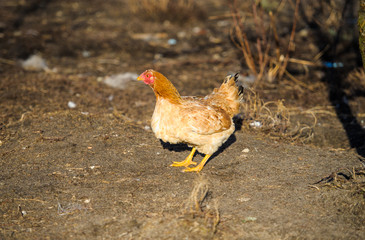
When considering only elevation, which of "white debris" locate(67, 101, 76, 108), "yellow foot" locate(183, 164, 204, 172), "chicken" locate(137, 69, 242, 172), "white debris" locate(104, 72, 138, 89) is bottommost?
"white debris" locate(104, 72, 138, 89)

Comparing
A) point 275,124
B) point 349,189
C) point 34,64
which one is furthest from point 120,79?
point 349,189

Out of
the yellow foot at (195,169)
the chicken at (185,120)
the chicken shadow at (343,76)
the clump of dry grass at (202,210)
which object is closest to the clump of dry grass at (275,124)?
the chicken shadow at (343,76)

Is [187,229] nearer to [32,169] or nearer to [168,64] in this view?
[32,169]

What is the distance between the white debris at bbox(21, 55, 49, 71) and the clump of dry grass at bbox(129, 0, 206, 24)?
3437mm

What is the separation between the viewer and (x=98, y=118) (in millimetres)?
5250

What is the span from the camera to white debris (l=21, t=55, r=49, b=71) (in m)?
7.16

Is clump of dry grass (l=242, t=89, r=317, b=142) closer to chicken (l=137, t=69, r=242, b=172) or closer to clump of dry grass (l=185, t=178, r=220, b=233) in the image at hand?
chicken (l=137, t=69, r=242, b=172)

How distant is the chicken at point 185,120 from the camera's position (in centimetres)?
373

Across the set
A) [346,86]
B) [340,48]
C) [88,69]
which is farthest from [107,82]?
[340,48]

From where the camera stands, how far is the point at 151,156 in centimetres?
436

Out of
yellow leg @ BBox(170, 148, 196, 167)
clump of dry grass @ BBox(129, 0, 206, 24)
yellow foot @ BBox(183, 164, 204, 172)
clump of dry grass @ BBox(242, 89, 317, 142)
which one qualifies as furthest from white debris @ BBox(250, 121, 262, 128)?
clump of dry grass @ BBox(129, 0, 206, 24)

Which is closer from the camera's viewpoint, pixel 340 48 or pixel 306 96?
pixel 306 96

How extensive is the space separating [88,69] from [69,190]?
4075 millimetres

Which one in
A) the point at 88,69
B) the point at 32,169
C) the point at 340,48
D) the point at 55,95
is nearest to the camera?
the point at 32,169
